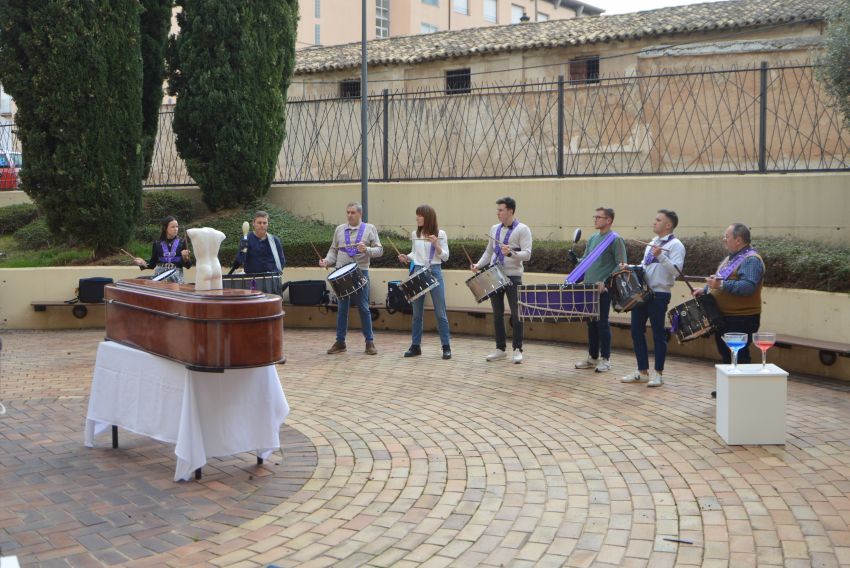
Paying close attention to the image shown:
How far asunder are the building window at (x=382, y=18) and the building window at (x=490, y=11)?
8.09 metres

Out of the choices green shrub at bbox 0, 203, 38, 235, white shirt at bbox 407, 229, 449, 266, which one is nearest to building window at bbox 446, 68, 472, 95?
green shrub at bbox 0, 203, 38, 235

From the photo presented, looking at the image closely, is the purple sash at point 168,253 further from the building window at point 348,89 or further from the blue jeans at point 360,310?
the building window at point 348,89

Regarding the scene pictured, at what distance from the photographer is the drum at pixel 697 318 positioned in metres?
7.59

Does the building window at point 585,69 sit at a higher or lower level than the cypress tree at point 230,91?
higher

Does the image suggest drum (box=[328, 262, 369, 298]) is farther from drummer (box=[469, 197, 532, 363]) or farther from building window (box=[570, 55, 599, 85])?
building window (box=[570, 55, 599, 85])

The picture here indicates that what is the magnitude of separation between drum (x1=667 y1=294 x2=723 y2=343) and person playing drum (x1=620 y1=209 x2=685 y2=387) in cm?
31

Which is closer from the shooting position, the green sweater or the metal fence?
the green sweater

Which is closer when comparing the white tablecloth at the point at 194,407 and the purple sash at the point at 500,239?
the white tablecloth at the point at 194,407

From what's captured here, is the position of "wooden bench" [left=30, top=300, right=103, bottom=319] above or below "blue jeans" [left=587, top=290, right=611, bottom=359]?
below

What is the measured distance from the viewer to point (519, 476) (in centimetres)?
574

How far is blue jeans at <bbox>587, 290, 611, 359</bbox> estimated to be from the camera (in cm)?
905

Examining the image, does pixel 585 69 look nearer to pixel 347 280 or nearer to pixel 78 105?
pixel 78 105

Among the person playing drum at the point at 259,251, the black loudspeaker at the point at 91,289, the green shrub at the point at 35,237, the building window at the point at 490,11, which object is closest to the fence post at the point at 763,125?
the person playing drum at the point at 259,251

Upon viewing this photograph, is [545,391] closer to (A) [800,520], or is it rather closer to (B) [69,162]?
(A) [800,520]
